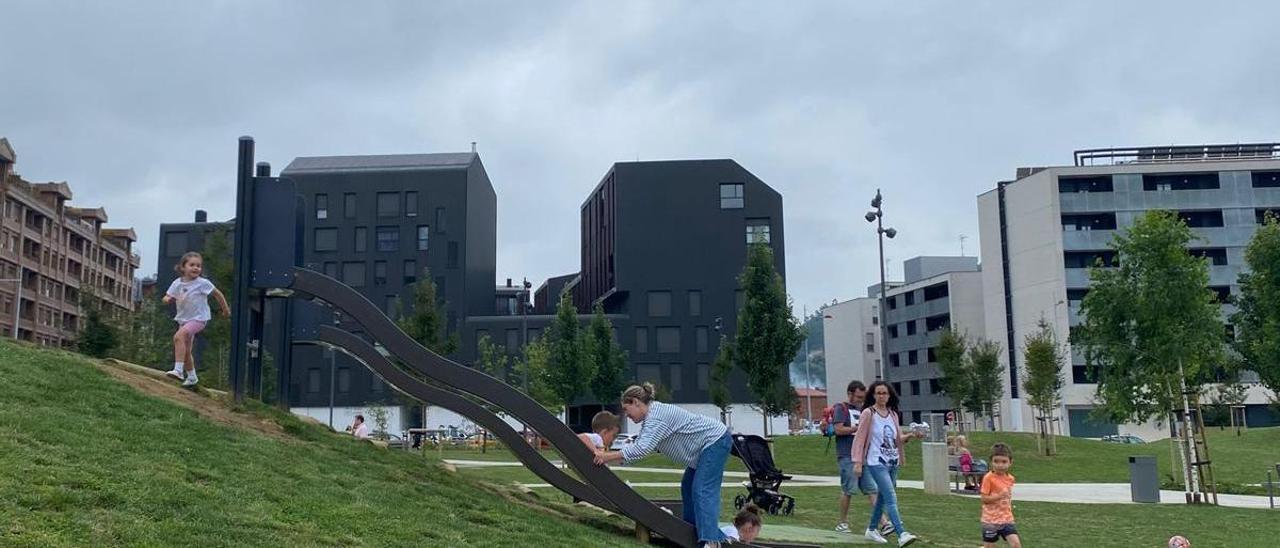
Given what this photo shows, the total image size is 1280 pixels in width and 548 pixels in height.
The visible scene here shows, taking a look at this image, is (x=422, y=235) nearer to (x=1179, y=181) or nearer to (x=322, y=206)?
(x=322, y=206)

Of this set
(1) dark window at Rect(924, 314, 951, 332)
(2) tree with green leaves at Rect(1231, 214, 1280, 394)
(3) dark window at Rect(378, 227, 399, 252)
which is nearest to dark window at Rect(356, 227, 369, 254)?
(3) dark window at Rect(378, 227, 399, 252)

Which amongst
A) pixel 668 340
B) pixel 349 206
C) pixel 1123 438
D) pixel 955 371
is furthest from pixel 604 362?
pixel 1123 438

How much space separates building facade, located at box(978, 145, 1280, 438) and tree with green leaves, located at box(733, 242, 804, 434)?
41260 mm

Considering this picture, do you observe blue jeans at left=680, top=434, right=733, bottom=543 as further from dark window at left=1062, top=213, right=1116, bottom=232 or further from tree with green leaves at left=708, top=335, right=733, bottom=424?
dark window at left=1062, top=213, right=1116, bottom=232

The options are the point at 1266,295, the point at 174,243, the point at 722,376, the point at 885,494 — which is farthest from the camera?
the point at 174,243

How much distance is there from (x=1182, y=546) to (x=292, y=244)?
334 inches

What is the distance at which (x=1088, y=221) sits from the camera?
75.8 meters

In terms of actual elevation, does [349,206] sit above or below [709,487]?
above

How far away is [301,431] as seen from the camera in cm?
1024

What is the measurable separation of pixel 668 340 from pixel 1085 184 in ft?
107

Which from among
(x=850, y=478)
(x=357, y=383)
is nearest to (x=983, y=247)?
(x=357, y=383)

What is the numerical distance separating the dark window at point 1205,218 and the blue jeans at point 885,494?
240ft

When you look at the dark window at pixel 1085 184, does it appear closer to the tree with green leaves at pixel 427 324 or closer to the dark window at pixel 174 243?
the tree with green leaves at pixel 427 324

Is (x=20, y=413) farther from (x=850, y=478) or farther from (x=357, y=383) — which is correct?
(x=357, y=383)
